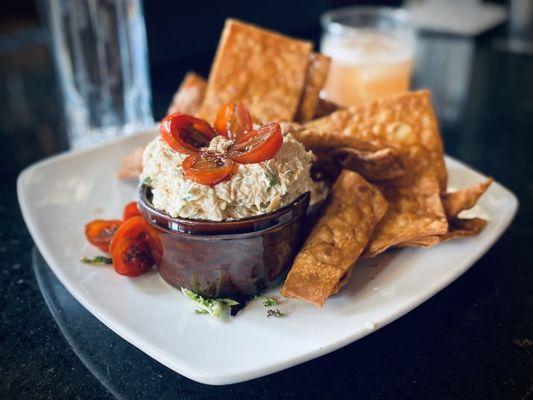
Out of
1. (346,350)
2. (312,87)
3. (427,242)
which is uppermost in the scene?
(312,87)

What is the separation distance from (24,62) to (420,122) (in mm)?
2613

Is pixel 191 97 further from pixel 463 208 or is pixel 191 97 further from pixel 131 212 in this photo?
pixel 463 208

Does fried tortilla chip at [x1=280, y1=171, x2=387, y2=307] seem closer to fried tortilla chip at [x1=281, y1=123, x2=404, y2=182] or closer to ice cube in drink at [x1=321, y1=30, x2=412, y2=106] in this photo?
fried tortilla chip at [x1=281, y1=123, x2=404, y2=182]

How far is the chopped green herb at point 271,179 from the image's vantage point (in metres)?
1.43

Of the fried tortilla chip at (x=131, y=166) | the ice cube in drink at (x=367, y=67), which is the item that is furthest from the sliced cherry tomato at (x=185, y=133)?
the ice cube in drink at (x=367, y=67)

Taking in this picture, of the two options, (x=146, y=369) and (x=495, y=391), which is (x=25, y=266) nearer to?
(x=146, y=369)

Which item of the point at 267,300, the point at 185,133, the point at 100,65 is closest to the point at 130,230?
the point at 185,133

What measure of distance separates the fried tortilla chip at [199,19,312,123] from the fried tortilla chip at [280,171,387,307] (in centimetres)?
49

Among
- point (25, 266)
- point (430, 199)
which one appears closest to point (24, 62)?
point (25, 266)

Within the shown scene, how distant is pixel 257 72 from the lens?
7.01 feet

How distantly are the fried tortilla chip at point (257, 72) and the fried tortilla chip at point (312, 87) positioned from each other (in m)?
0.03

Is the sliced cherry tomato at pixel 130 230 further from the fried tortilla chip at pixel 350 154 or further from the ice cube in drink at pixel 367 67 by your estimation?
the ice cube in drink at pixel 367 67

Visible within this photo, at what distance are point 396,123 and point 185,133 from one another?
692 millimetres

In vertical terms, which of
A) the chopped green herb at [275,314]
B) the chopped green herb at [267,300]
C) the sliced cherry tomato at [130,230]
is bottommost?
the chopped green herb at [267,300]
